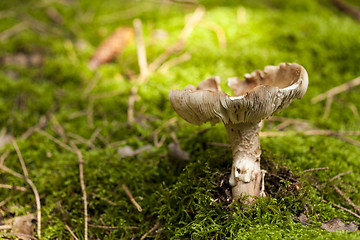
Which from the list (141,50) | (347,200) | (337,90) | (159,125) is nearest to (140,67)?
(141,50)

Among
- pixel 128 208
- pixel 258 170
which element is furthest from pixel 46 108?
pixel 258 170

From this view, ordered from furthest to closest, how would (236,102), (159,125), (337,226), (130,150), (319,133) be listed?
(159,125)
(319,133)
(130,150)
(337,226)
(236,102)

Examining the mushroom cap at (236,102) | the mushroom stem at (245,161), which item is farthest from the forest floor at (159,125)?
the mushroom cap at (236,102)

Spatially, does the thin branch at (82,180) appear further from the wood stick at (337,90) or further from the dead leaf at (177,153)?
the wood stick at (337,90)

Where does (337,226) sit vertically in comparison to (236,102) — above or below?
below

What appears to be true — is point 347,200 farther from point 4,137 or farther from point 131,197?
point 4,137

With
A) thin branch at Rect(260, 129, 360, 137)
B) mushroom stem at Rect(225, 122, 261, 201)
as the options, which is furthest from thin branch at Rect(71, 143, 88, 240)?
thin branch at Rect(260, 129, 360, 137)

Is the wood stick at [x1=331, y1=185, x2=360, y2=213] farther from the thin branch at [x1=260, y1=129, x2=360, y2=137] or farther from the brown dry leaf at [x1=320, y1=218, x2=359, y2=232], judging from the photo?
the thin branch at [x1=260, y1=129, x2=360, y2=137]
